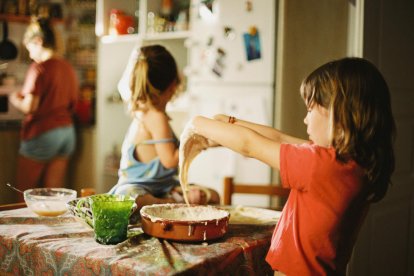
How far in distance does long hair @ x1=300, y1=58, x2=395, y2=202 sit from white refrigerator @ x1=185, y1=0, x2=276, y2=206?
1.66m

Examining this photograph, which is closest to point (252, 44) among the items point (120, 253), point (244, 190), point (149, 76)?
point (149, 76)

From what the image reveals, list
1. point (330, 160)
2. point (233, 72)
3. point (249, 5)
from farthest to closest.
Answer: point (233, 72)
point (249, 5)
point (330, 160)

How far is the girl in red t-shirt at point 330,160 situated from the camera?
1245mm

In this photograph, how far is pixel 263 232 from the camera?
1485mm

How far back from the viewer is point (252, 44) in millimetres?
2998

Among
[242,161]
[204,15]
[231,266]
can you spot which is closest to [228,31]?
[204,15]

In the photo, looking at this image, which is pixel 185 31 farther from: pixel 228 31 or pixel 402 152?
pixel 402 152

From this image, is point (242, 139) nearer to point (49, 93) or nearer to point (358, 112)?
point (358, 112)

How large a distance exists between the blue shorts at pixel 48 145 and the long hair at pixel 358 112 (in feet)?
9.46

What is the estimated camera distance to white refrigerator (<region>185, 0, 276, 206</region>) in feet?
9.71

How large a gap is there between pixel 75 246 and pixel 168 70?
3.46 ft

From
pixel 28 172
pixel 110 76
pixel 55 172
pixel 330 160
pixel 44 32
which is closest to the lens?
pixel 330 160

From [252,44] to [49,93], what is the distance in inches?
64.2

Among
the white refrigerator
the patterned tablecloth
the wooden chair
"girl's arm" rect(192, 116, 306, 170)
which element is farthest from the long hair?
the white refrigerator
